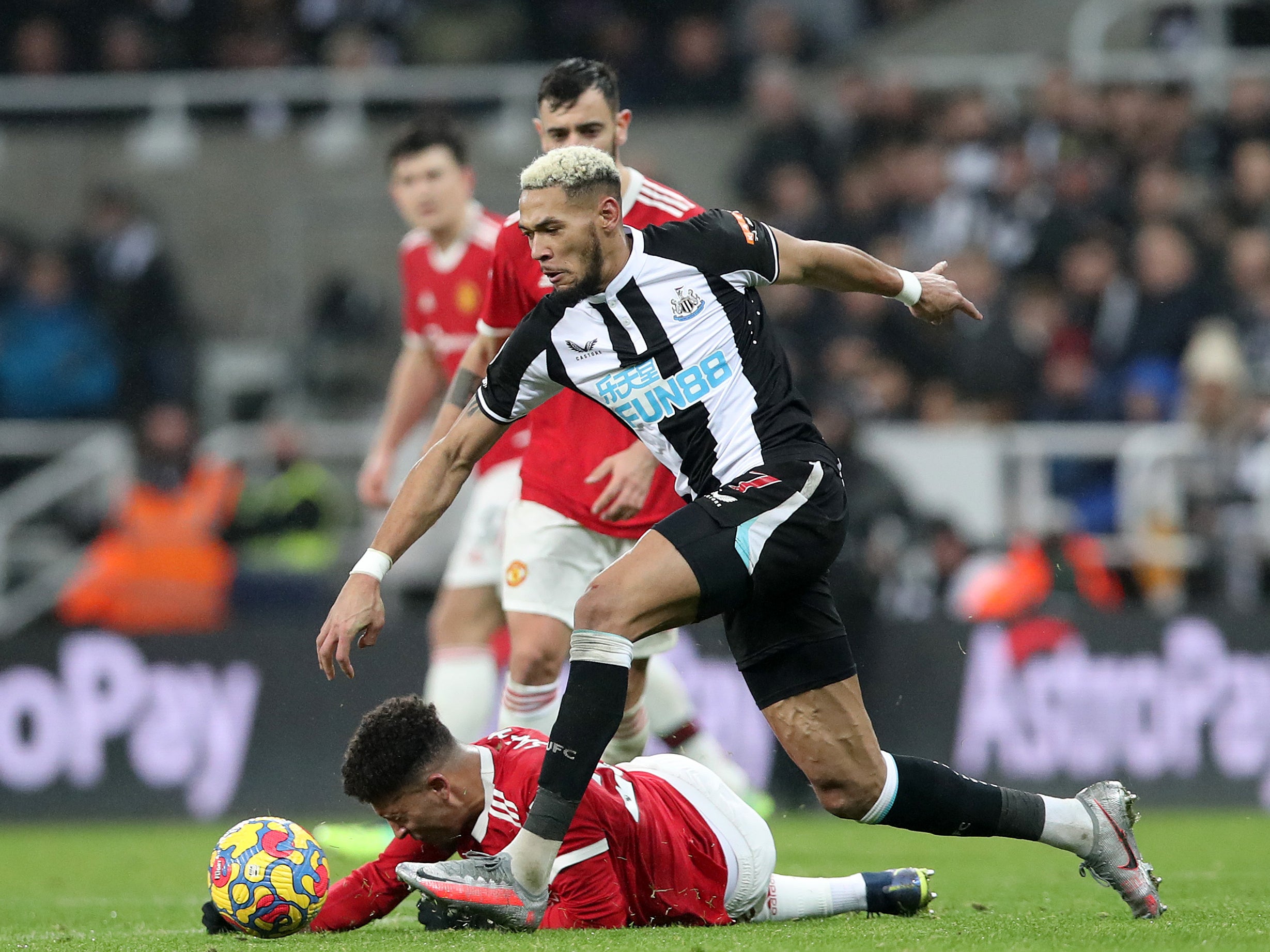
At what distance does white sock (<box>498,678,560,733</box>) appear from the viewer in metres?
6.54

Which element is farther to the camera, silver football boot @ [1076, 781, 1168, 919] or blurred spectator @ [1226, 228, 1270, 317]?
blurred spectator @ [1226, 228, 1270, 317]

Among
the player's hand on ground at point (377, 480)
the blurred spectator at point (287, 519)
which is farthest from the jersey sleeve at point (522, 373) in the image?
the blurred spectator at point (287, 519)

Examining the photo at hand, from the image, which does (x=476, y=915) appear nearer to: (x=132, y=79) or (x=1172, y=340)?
(x=1172, y=340)

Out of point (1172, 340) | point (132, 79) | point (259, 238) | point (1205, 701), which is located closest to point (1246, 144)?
point (1172, 340)

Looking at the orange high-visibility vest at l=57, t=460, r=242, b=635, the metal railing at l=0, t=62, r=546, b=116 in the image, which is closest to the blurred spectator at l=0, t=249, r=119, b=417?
the orange high-visibility vest at l=57, t=460, r=242, b=635

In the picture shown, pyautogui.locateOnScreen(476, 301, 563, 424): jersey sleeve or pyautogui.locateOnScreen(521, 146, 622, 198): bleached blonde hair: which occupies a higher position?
pyautogui.locateOnScreen(521, 146, 622, 198): bleached blonde hair

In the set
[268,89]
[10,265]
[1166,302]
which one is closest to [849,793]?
[1166,302]

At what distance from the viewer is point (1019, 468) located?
11.9 m

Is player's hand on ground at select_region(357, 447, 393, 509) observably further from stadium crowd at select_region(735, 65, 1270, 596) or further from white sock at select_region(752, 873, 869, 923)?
stadium crowd at select_region(735, 65, 1270, 596)

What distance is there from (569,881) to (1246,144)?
1023 cm

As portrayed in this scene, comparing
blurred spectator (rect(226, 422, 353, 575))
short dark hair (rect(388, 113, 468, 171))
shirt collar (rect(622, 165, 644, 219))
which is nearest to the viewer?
shirt collar (rect(622, 165, 644, 219))

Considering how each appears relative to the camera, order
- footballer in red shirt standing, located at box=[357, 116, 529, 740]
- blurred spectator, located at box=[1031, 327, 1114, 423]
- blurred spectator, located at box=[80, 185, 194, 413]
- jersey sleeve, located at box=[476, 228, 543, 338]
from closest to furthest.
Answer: jersey sleeve, located at box=[476, 228, 543, 338], footballer in red shirt standing, located at box=[357, 116, 529, 740], blurred spectator, located at box=[1031, 327, 1114, 423], blurred spectator, located at box=[80, 185, 194, 413]

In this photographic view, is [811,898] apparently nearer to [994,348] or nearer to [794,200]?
[994,348]

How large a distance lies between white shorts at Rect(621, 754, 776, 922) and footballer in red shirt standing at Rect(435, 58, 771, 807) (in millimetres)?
881
